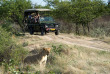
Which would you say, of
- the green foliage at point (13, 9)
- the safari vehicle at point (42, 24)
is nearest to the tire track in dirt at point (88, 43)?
the safari vehicle at point (42, 24)

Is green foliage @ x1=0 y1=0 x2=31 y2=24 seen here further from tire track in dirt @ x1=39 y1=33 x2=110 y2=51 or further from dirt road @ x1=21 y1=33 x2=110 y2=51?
tire track in dirt @ x1=39 y1=33 x2=110 y2=51

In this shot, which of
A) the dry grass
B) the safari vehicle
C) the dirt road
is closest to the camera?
the dry grass

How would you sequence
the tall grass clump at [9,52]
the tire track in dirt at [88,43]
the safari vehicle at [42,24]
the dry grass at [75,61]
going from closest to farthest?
the dry grass at [75,61] < the tall grass clump at [9,52] < the tire track in dirt at [88,43] < the safari vehicle at [42,24]

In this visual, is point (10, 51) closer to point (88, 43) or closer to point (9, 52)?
point (9, 52)

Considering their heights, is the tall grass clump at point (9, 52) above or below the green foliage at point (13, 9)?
below

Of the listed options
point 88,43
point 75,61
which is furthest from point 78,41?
point 75,61

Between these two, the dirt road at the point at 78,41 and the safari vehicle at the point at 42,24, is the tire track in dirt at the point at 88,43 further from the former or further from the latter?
the safari vehicle at the point at 42,24

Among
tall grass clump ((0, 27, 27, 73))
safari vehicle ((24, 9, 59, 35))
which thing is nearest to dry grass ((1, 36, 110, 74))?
tall grass clump ((0, 27, 27, 73))

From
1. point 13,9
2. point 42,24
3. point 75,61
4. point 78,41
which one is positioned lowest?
point 78,41

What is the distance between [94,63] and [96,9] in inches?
473

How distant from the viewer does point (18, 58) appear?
9.21 metres

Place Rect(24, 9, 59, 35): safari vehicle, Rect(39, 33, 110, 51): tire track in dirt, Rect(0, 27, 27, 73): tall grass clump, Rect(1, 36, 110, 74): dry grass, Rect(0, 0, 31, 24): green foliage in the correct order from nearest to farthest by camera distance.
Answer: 1. Rect(1, 36, 110, 74): dry grass
2. Rect(0, 27, 27, 73): tall grass clump
3. Rect(39, 33, 110, 51): tire track in dirt
4. Rect(24, 9, 59, 35): safari vehicle
5. Rect(0, 0, 31, 24): green foliage

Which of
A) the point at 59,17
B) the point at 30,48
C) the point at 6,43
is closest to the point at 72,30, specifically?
the point at 59,17

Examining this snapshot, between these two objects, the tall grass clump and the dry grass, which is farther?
the tall grass clump
